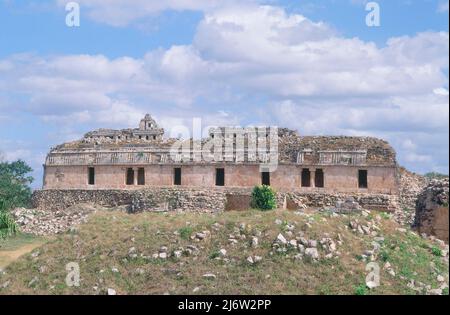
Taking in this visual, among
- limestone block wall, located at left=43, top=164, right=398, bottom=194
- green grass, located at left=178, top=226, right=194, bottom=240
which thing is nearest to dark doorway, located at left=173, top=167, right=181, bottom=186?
limestone block wall, located at left=43, top=164, right=398, bottom=194

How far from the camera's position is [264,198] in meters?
26.5

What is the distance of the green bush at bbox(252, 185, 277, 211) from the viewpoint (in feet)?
86.9

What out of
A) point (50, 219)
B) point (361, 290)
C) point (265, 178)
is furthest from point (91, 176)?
point (361, 290)

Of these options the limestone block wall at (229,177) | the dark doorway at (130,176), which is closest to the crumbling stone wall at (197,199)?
the limestone block wall at (229,177)

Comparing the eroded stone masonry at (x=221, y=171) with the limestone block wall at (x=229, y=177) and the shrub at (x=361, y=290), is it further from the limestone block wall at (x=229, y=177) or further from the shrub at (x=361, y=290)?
the shrub at (x=361, y=290)

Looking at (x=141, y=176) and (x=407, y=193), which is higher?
(x=141, y=176)

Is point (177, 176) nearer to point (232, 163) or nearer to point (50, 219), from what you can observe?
point (232, 163)

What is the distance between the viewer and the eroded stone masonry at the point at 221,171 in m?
27.8

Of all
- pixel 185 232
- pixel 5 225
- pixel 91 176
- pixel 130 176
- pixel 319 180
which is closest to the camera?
pixel 185 232

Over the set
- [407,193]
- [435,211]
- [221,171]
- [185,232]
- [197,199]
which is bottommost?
[185,232]

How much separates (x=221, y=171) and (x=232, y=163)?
850 millimetres

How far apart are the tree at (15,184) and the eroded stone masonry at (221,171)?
723 centimetres
